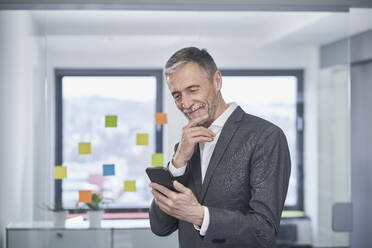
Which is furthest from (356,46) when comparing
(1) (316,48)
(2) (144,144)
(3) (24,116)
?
(3) (24,116)

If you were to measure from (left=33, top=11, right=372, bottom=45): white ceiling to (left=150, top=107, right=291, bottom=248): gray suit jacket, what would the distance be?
1.24 metres

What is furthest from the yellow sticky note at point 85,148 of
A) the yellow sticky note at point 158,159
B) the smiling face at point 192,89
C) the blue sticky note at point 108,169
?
the smiling face at point 192,89

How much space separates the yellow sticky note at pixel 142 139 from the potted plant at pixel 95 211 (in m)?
0.42

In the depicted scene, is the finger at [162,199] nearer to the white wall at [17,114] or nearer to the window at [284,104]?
the white wall at [17,114]

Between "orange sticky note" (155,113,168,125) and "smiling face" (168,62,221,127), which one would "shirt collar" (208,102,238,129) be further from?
"orange sticky note" (155,113,168,125)

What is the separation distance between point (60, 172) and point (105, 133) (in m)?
0.35

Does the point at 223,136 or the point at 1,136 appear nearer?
the point at 223,136

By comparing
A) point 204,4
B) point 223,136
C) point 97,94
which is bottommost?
point 223,136

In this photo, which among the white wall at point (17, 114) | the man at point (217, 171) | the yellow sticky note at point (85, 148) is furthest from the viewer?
the yellow sticky note at point (85, 148)

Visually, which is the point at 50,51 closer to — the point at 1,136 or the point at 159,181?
the point at 1,136

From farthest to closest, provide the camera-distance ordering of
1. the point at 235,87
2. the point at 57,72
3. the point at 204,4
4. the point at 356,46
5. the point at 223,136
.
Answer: the point at 356,46 < the point at 235,87 < the point at 57,72 < the point at 204,4 < the point at 223,136

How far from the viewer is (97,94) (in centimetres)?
271

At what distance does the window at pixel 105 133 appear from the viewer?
2674mm

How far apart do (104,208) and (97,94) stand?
0.69 meters
